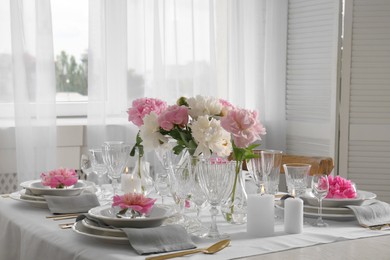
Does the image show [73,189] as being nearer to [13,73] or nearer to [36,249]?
[36,249]

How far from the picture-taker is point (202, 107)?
6.41 ft

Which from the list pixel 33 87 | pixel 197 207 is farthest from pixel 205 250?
pixel 33 87

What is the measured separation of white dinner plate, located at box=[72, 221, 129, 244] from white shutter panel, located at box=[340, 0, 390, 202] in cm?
247

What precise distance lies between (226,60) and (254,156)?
2397 mm

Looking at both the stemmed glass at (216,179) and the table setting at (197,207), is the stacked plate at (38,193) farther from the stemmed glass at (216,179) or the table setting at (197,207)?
the stemmed glass at (216,179)

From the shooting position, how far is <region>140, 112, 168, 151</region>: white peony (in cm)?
202

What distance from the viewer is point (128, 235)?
166 cm

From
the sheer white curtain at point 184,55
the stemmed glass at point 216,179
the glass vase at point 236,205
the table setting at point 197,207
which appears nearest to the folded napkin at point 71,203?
the table setting at point 197,207

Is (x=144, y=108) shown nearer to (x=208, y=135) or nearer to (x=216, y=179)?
(x=208, y=135)

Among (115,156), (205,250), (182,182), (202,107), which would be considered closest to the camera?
(205,250)

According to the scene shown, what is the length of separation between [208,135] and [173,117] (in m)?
0.12

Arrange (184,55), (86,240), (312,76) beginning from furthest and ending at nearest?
(312,76)
(184,55)
(86,240)

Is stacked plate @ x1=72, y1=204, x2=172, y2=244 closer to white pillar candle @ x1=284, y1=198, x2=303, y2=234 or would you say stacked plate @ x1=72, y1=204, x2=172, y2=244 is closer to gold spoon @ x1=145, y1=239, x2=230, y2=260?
gold spoon @ x1=145, y1=239, x2=230, y2=260

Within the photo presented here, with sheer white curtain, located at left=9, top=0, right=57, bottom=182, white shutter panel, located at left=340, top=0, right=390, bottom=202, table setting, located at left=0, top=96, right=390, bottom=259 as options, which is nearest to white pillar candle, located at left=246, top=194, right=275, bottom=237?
Result: table setting, located at left=0, top=96, right=390, bottom=259
